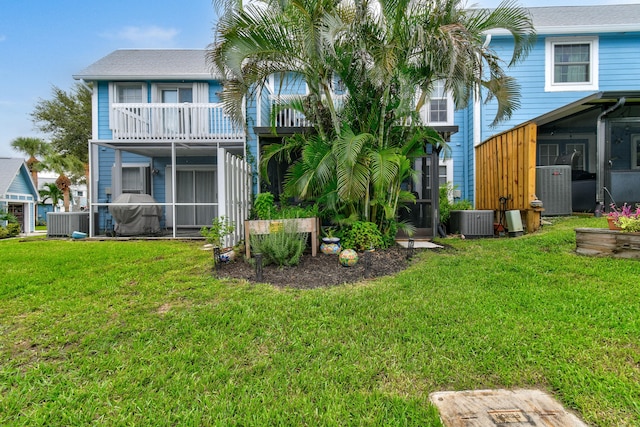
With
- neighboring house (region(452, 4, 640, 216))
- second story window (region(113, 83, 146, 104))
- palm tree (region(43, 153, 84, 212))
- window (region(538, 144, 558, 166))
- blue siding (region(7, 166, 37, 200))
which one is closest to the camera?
neighboring house (region(452, 4, 640, 216))

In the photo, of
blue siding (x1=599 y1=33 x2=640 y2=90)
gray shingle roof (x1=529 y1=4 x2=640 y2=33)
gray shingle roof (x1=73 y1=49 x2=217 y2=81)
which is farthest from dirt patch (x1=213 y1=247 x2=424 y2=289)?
blue siding (x1=599 y1=33 x2=640 y2=90)

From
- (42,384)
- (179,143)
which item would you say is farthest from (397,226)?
(179,143)

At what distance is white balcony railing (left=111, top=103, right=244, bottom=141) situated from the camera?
796 cm

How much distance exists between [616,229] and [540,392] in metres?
3.51

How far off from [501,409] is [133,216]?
8.78m

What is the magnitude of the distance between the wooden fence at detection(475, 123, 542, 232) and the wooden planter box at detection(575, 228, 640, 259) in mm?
1804

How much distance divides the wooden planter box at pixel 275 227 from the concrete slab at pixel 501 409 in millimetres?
3124

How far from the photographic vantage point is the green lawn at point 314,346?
1478 mm

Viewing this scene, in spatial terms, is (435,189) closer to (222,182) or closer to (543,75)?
(222,182)

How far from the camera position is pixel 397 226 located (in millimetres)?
5039

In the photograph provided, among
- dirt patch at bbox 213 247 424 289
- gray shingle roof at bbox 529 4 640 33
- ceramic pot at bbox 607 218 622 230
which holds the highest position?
gray shingle roof at bbox 529 4 640 33

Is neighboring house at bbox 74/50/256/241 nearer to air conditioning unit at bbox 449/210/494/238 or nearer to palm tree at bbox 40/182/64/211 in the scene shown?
air conditioning unit at bbox 449/210/494/238

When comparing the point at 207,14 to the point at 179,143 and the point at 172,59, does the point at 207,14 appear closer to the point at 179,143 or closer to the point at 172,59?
the point at 179,143

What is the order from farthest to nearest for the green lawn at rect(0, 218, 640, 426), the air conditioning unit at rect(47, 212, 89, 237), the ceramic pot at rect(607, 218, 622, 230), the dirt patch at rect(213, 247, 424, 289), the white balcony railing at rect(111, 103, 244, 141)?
1. the air conditioning unit at rect(47, 212, 89, 237)
2. the white balcony railing at rect(111, 103, 244, 141)
3. the ceramic pot at rect(607, 218, 622, 230)
4. the dirt patch at rect(213, 247, 424, 289)
5. the green lawn at rect(0, 218, 640, 426)
